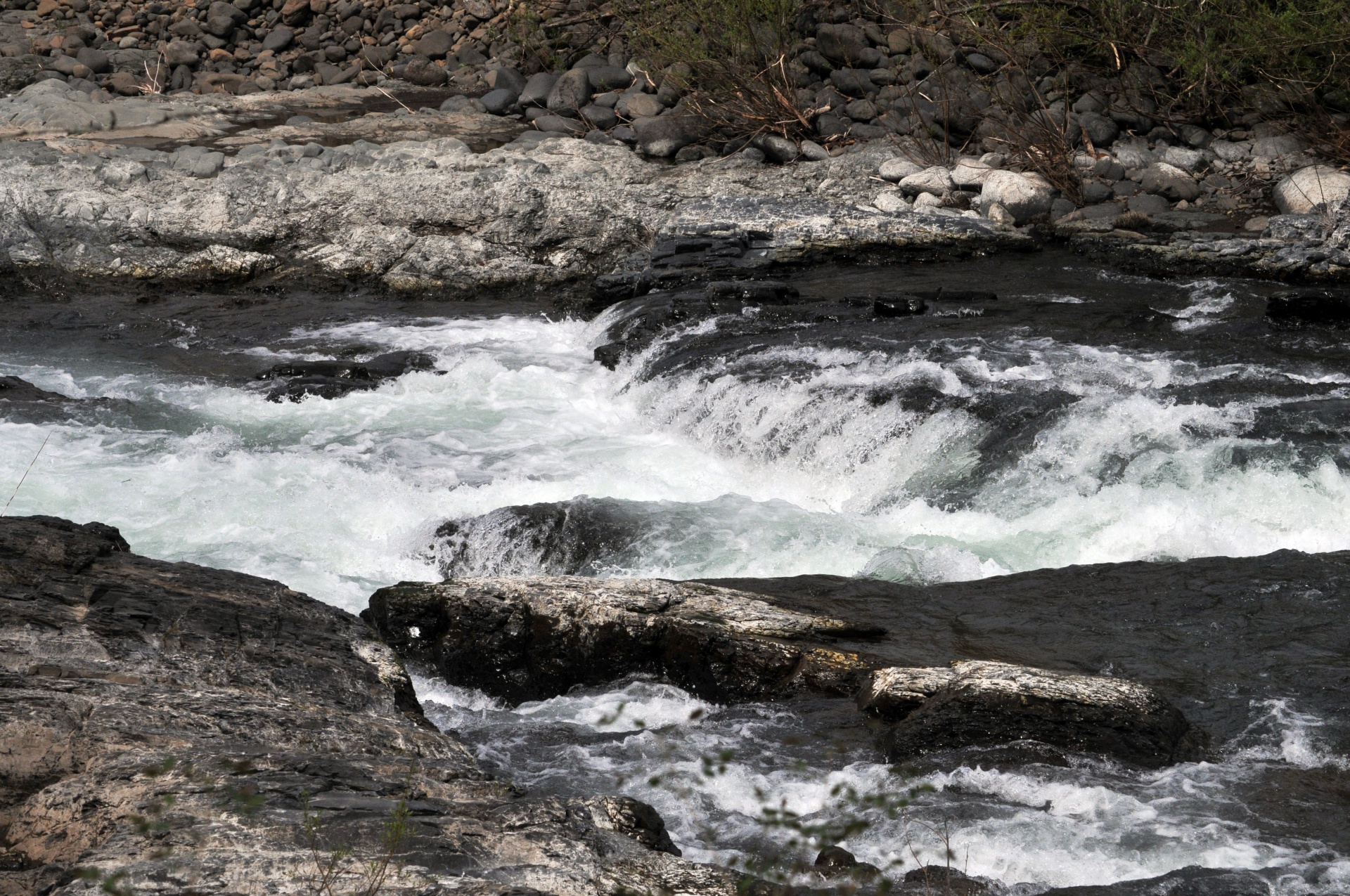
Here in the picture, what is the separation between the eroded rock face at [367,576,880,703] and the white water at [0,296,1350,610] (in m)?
1.14

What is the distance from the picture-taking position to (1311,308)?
8.88 meters

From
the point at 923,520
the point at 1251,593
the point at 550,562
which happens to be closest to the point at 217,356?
the point at 550,562

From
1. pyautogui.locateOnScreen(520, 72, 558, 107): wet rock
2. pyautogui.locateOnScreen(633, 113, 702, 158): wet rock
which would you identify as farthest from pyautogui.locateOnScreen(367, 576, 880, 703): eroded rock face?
pyautogui.locateOnScreen(520, 72, 558, 107): wet rock

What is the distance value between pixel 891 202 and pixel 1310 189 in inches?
148

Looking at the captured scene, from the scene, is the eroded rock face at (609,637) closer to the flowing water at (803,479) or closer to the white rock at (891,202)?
the flowing water at (803,479)

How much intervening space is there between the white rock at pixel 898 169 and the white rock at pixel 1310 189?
340 centimetres

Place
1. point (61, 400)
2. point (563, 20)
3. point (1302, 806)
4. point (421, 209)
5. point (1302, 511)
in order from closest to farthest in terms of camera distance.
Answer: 1. point (1302, 806)
2. point (1302, 511)
3. point (61, 400)
4. point (421, 209)
5. point (563, 20)

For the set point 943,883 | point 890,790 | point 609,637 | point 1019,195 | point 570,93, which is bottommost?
point 570,93

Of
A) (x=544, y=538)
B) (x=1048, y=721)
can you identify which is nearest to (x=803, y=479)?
(x=544, y=538)

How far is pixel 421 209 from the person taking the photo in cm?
1233

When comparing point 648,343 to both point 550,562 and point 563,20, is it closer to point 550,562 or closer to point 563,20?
point 550,562

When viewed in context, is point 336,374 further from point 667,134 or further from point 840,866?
point 840,866

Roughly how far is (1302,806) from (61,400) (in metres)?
8.04

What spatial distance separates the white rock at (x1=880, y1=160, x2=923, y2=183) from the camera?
1283 centimetres
